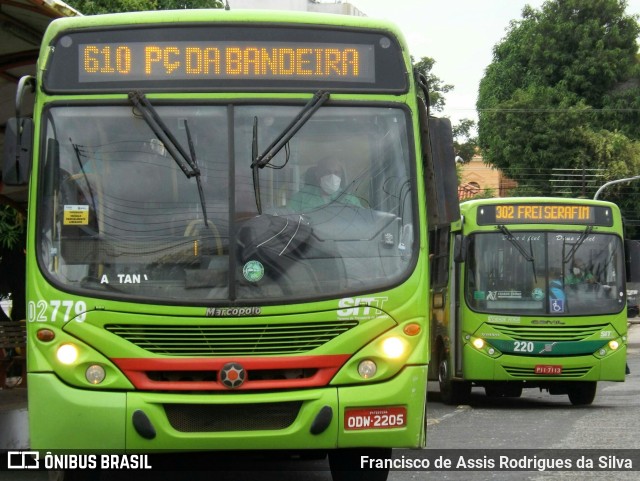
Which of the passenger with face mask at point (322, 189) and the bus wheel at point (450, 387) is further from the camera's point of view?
the bus wheel at point (450, 387)

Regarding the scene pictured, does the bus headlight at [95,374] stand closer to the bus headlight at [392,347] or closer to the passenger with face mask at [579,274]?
the bus headlight at [392,347]

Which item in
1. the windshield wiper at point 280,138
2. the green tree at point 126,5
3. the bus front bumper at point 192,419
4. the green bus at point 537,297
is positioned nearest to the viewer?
the bus front bumper at point 192,419

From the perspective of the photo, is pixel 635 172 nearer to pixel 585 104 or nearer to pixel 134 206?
pixel 585 104

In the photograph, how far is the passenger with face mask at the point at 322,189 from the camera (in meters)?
7.70

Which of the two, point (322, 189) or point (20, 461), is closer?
point (322, 189)

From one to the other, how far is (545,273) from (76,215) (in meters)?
10.7

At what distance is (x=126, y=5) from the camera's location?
908 inches

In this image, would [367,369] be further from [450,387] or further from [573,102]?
[573,102]

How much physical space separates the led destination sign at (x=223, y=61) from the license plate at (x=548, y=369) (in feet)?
31.2

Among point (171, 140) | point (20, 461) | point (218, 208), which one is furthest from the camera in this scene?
point (20, 461)

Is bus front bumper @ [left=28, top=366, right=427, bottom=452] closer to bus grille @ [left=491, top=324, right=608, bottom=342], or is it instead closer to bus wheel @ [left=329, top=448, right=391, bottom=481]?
bus wheel @ [left=329, top=448, right=391, bottom=481]

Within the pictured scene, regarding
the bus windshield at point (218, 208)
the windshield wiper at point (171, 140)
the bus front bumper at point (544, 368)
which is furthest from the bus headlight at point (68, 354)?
the bus front bumper at point (544, 368)

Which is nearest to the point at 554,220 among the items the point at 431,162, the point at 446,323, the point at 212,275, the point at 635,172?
the point at 446,323

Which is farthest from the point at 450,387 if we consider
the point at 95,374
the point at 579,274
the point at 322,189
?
the point at 95,374
